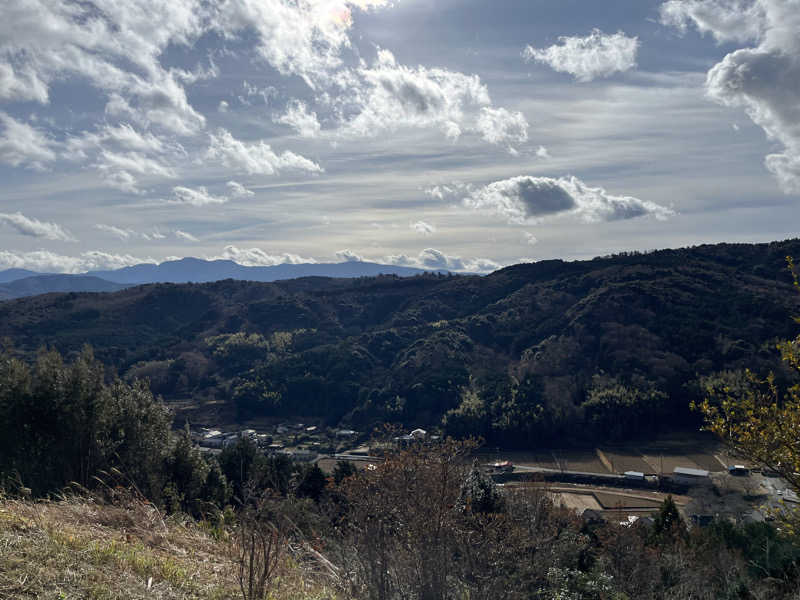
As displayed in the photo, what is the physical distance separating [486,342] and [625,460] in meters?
35.1

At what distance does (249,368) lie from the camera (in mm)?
83562

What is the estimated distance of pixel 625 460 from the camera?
46.4 m

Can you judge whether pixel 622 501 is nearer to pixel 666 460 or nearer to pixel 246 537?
pixel 666 460

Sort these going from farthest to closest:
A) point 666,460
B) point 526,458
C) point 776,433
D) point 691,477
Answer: point 526,458
point 666,460
point 691,477
point 776,433

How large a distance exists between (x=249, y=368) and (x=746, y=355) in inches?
2682

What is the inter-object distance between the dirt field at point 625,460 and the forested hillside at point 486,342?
3.81 meters

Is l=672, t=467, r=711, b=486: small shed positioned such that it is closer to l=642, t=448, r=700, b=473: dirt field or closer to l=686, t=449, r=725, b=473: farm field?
l=642, t=448, r=700, b=473: dirt field

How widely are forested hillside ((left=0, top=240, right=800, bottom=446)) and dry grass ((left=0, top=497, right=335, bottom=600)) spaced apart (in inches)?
2003

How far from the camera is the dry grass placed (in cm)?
407

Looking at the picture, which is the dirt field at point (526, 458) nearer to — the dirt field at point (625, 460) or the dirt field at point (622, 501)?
the dirt field at point (625, 460)

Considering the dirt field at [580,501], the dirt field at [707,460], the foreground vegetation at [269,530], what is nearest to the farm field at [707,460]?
the dirt field at [707,460]

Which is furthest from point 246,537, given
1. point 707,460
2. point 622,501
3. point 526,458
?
point 707,460

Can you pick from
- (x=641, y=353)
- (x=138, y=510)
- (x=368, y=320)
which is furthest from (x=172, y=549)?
(x=368, y=320)

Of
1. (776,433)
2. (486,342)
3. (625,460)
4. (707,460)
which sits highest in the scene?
(776,433)
